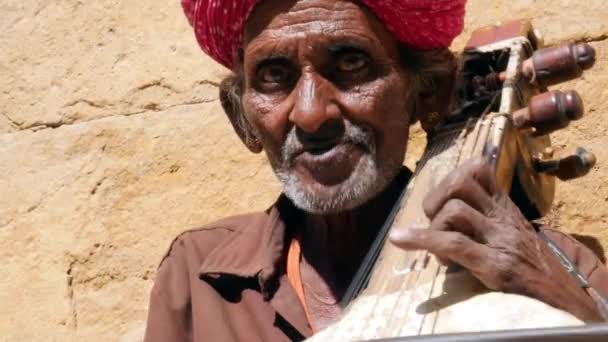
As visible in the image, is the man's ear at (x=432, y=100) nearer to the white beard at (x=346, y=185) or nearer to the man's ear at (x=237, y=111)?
the white beard at (x=346, y=185)

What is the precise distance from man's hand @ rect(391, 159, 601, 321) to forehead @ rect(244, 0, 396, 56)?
53cm

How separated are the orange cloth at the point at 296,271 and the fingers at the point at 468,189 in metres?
0.52

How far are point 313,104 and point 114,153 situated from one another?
4.00ft

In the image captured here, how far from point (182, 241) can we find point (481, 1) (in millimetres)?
1050

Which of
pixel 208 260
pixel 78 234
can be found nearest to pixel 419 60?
pixel 208 260

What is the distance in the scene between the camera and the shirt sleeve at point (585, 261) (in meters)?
2.36

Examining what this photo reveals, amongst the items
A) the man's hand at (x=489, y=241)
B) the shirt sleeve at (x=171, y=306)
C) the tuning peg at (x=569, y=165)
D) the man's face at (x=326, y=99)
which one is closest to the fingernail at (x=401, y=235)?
the man's hand at (x=489, y=241)

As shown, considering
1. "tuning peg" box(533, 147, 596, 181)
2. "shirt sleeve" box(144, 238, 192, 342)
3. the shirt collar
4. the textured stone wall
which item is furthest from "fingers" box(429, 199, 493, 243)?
the textured stone wall

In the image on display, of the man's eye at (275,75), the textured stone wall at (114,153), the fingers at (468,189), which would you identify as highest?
the fingers at (468,189)

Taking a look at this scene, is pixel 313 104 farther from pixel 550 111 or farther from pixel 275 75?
pixel 550 111

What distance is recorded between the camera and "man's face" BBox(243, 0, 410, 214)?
230 cm

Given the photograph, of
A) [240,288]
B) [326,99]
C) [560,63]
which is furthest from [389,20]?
[240,288]

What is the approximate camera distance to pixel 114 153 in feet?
11.1

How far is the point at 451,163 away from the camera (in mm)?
2178
